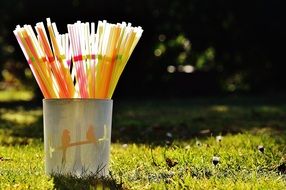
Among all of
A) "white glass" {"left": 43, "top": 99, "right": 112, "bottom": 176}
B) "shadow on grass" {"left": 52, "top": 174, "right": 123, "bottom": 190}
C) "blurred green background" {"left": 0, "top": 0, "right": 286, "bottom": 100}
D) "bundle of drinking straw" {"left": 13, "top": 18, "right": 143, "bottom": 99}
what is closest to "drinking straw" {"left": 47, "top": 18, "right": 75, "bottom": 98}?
"bundle of drinking straw" {"left": 13, "top": 18, "right": 143, "bottom": 99}

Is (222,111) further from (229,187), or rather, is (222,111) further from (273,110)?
(229,187)

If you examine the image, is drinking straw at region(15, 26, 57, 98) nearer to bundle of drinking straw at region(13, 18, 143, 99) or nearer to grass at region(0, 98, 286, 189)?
bundle of drinking straw at region(13, 18, 143, 99)

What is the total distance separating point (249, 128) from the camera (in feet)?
23.5

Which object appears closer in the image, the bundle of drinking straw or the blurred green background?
the bundle of drinking straw

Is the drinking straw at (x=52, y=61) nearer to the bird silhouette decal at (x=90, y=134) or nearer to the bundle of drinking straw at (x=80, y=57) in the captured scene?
the bundle of drinking straw at (x=80, y=57)

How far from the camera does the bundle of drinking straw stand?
3500 millimetres

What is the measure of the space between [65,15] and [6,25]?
1.44 meters

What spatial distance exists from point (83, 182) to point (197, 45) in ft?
44.8

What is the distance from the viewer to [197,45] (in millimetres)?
16750

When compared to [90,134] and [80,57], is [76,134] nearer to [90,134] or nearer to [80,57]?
[90,134]

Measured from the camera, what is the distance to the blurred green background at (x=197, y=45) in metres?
14.9

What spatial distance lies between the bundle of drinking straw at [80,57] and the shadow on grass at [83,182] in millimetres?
464

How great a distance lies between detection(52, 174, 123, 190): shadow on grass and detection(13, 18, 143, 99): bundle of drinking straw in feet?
1.52

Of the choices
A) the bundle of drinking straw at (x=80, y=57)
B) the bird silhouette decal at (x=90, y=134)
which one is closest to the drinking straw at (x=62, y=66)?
the bundle of drinking straw at (x=80, y=57)
